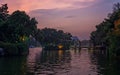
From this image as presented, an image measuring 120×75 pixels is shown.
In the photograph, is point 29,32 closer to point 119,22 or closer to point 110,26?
point 110,26

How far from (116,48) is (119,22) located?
284 inches

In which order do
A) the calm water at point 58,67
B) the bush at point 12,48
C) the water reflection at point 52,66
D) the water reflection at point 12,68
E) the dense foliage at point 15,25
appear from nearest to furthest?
the water reflection at point 12,68
the calm water at point 58,67
the water reflection at point 52,66
the bush at point 12,48
the dense foliage at point 15,25

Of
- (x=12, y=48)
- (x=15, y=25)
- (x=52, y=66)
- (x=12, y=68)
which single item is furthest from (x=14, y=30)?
Answer: (x=12, y=68)

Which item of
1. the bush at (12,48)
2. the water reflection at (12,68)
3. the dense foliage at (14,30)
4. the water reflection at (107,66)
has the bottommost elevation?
the water reflection at (107,66)

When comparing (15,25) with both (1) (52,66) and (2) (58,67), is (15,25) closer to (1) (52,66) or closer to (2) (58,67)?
(1) (52,66)

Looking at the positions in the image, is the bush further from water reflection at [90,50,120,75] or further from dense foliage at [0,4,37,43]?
water reflection at [90,50,120,75]

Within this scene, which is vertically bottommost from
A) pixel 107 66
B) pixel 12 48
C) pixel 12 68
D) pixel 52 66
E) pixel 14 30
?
pixel 107 66

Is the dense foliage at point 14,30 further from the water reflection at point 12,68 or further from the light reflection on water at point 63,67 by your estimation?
the water reflection at point 12,68

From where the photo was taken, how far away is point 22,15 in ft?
425

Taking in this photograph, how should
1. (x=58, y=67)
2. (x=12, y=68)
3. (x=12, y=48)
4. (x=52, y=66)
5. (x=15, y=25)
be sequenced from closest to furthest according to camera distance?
(x=12, y=68) < (x=58, y=67) < (x=52, y=66) < (x=12, y=48) < (x=15, y=25)

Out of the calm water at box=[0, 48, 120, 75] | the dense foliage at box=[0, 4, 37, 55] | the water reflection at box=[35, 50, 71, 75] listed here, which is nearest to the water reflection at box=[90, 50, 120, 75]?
the calm water at box=[0, 48, 120, 75]

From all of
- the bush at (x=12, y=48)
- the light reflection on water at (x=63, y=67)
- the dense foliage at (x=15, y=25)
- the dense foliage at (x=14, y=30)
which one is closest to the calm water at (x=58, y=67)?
the light reflection on water at (x=63, y=67)

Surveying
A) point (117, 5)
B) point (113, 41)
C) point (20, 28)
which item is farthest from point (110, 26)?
point (20, 28)

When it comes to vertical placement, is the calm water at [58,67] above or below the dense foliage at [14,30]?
below
